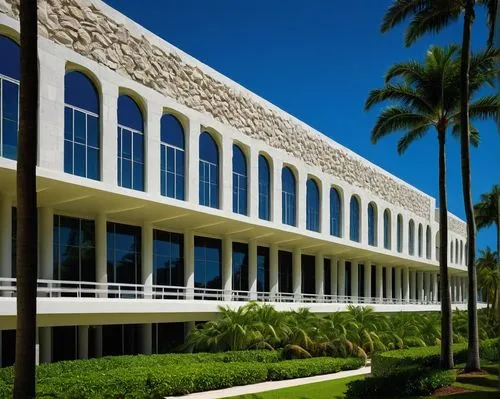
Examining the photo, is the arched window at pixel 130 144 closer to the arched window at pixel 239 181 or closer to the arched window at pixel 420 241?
the arched window at pixel 239 181

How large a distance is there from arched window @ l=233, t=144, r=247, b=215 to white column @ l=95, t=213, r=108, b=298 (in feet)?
29.7

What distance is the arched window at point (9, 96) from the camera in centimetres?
2319

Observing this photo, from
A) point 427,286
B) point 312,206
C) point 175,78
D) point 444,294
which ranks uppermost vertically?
point 175,78

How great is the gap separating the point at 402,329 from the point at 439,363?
35.9 feet

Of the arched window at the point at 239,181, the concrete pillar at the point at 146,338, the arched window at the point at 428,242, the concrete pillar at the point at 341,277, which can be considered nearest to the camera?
the concrete pillar at the point at 146,338

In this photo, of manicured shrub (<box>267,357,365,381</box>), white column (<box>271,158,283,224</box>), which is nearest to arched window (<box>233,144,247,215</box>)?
white column (<box>271,158,283,224</box>)

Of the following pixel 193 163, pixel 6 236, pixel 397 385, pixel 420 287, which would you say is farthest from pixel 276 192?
pixel 420 287

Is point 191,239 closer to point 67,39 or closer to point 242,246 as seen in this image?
point 242,246

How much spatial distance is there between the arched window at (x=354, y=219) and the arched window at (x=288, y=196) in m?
9.92

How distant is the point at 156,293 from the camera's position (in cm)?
2833

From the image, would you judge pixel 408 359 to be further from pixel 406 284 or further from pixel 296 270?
pixel 406 284

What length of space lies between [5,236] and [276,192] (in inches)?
760

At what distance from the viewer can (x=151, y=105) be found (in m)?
30.2

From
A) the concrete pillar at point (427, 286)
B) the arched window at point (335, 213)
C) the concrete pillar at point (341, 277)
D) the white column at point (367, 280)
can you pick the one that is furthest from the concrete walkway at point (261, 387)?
the concrete pillar at point (427, 286)
